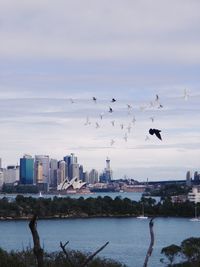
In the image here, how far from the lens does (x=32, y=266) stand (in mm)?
6641

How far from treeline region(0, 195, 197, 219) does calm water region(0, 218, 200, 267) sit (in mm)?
1877

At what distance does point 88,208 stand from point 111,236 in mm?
12851

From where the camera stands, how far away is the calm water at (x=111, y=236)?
61.2 feet

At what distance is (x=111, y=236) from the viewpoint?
2539cm

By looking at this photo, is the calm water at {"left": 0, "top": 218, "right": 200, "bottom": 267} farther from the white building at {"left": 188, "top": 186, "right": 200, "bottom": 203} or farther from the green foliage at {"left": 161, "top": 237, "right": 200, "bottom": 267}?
the white building at {"left": 188, "top": 186, "right": 200, "bottom": 203}

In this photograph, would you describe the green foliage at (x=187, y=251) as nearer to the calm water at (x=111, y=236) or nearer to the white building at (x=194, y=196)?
the calm water at (x=111, y=236)

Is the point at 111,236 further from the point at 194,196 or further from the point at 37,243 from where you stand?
the point at 37,243

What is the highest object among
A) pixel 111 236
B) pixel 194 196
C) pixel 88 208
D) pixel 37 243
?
pixel 194 196

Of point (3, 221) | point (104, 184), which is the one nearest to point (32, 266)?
point (3, 221)

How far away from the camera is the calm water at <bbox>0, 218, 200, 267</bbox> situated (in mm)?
18652

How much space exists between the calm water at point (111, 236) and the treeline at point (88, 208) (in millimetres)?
1877

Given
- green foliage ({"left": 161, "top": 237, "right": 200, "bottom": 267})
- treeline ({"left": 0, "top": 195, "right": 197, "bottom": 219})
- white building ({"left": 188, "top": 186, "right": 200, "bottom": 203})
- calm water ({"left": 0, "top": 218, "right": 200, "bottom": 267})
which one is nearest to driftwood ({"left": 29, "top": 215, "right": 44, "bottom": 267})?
green foliage ({"left": 161, "top": 237, "right": 200, "bottom": 267})

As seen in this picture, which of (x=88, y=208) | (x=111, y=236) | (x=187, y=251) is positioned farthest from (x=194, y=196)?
(x=187, y=251)

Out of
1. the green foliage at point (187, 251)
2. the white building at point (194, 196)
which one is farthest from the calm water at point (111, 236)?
the white building at point (194, 196)
